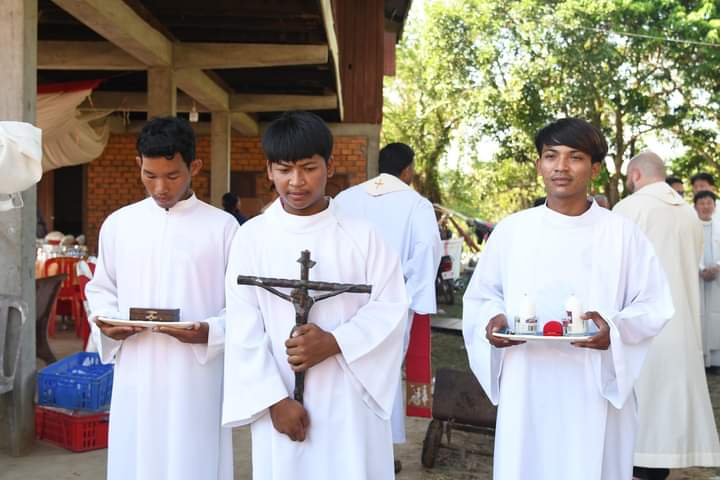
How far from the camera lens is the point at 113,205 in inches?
607

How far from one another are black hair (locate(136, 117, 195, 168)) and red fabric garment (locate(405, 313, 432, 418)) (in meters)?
2.78

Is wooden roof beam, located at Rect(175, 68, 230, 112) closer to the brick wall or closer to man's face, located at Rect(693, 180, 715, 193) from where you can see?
the brick wall

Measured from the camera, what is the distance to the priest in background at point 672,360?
5109 millimetres

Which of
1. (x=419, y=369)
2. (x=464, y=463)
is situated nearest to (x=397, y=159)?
(x=419, y=369)

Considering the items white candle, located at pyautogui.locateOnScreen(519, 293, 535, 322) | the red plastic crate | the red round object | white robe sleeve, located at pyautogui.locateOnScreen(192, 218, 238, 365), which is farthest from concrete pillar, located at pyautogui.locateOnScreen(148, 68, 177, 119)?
the red round object

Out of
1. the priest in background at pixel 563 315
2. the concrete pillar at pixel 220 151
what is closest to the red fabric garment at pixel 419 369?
the priest in background at pixel 563 315

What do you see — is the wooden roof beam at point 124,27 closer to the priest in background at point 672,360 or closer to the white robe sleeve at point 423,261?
the white robe sleeve at point 423,261

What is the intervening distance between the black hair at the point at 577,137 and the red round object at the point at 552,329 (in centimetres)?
68

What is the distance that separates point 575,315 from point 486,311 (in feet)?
1.39

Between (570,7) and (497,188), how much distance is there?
954 centimetres

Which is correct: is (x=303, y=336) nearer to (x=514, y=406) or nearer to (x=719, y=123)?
(x=514, y=406)

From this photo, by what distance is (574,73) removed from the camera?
22453 millimetres

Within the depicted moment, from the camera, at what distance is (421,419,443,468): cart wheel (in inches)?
211

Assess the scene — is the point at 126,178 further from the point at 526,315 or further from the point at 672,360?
the point at 526,315
